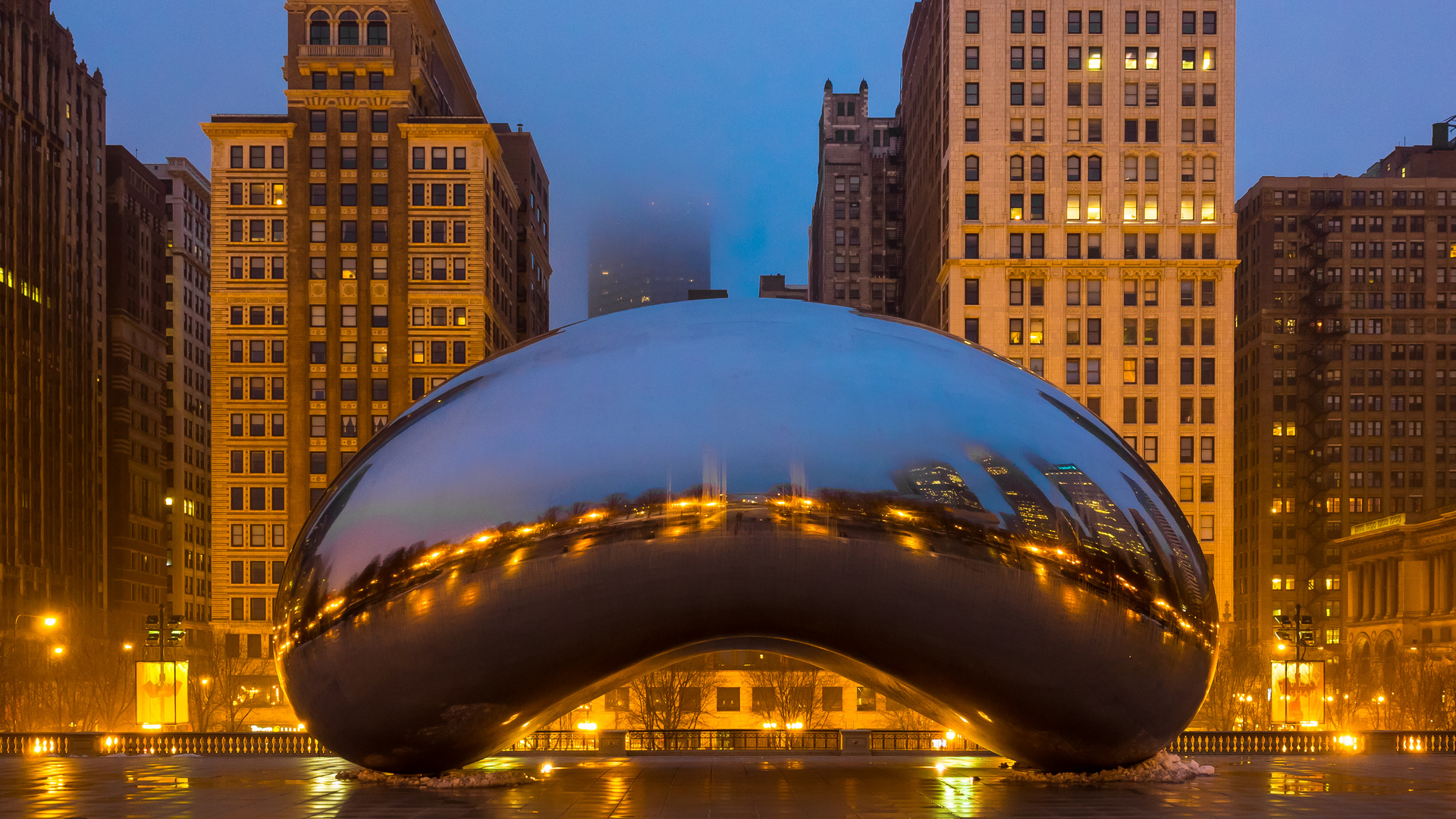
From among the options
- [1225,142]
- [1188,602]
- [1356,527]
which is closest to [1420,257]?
[1356,527]

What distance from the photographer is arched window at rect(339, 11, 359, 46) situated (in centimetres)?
9962

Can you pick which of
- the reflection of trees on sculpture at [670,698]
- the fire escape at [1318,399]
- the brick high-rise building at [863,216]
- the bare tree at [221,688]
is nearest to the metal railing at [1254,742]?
the reflection of trees on sculpture at [670,698]

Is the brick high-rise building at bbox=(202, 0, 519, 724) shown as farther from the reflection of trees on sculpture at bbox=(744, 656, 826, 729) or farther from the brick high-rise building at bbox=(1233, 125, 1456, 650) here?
the brick high-rise building at bbox=(1233, 125, 1456, 650)

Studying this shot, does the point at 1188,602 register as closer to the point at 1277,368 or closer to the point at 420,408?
the point at 420,408

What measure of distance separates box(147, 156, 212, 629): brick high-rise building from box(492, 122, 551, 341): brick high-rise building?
4046cm

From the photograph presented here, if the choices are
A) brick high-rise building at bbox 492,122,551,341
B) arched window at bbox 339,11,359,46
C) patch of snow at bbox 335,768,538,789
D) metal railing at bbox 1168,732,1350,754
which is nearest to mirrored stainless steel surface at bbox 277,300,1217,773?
patch of snow at bbox 335,768,538,789

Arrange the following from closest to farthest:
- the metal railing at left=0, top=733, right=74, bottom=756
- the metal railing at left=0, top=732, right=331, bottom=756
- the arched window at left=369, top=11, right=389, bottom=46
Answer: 1. the metal railing at left=0, top=732, right=331, bottom=756
2. the metal railing at left=0, top=733, right=74, bottom=756
3. the arched window at left=369, top=11, right=389, bottom=46

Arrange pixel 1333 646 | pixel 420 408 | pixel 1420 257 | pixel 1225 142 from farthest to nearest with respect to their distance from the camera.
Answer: pixel 1420 257 < pixel 1333 646 < pixel 1225 142 < pixel 420 408

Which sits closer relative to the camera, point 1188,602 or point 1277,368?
point 1188,602

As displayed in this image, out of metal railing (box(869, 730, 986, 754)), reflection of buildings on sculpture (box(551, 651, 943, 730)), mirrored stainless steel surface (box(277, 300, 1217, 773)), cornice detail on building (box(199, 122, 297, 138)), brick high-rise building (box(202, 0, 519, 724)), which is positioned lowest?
reflection of buildings on sculpture (box(551, 651, 943, 730))

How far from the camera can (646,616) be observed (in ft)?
54.9

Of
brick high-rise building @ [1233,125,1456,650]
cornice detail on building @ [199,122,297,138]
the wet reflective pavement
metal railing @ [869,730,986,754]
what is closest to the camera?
the wet reflective pavement

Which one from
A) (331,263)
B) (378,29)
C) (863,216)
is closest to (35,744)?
(331,263)

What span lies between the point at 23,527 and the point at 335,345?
40.2 metres
